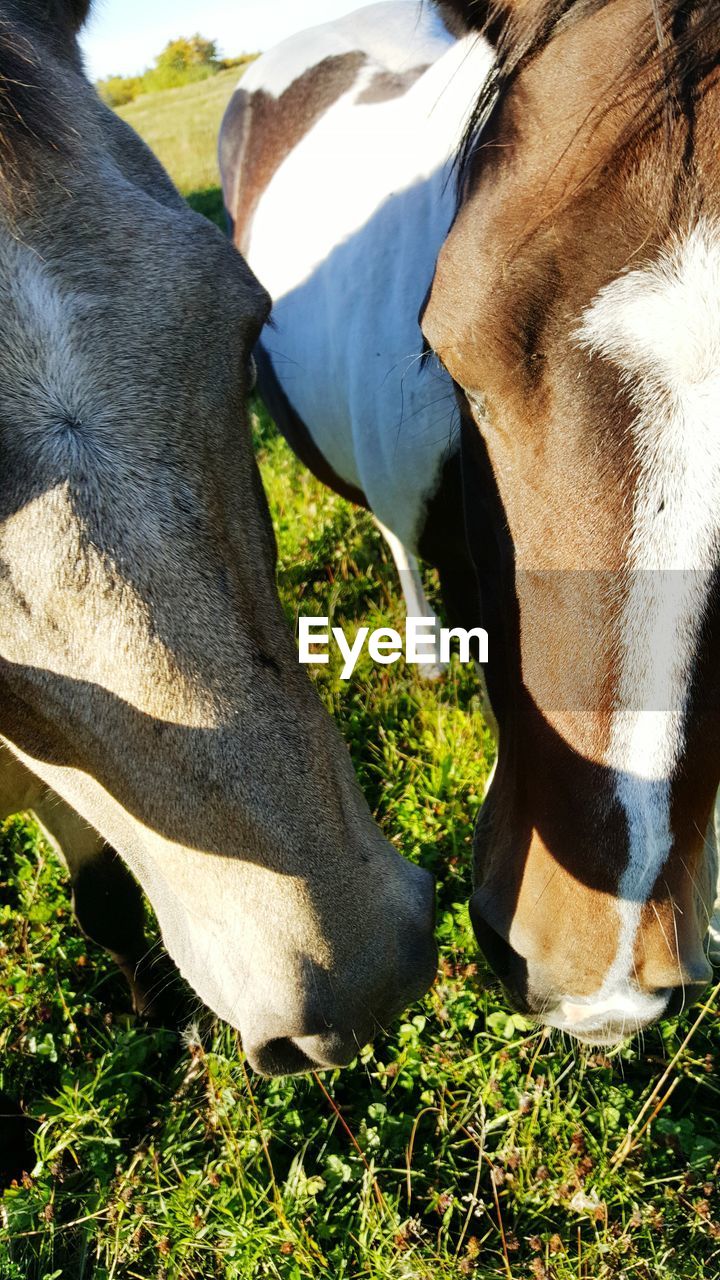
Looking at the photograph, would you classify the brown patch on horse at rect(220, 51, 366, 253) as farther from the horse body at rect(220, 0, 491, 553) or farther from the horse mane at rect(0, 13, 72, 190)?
the horse mane at rect(0, 13, 72, 190)

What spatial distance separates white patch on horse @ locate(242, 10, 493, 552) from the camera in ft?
8.39

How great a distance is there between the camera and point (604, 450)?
134 centimetres

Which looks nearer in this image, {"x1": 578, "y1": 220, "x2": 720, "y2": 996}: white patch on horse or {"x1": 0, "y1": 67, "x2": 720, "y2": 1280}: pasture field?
{"x1": 578, "y1": 220, "x2": 720, "y2": 996}: white patch on horse

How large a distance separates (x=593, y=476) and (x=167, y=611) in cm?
70

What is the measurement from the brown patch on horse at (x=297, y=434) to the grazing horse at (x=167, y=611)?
2.10 metres

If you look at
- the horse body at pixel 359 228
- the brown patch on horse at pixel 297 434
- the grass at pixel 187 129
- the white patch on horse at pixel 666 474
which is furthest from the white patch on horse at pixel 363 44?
the grass at pixel 187 129

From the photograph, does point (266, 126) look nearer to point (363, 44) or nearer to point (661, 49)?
point (363, 44)

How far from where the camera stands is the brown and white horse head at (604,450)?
4.27 ft

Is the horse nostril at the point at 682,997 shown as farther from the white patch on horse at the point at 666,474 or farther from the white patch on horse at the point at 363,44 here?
the white patch on horse at the point at 363,44

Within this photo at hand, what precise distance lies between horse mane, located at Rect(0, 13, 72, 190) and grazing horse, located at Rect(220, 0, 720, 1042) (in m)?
0.73

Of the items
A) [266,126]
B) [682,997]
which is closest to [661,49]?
[682,997]

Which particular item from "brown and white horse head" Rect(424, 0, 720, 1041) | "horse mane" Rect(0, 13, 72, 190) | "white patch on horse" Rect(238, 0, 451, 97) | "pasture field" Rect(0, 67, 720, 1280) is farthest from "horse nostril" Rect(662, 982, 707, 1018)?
"white patch on horse" Rect(238, 0, 451, 97)

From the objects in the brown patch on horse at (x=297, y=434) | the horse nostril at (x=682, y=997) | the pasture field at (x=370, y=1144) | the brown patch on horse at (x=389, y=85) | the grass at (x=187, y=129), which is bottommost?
the pasture field at (x=370, y=1144)

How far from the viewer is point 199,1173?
2361mm
